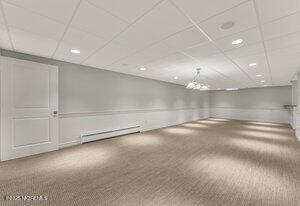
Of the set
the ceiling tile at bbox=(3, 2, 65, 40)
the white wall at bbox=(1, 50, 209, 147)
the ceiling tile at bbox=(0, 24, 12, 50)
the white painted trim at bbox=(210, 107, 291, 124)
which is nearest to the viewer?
the ceiling tile at bbox=(3, 2, 65, 40)

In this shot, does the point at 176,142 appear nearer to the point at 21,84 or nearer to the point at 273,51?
the point at 273,51

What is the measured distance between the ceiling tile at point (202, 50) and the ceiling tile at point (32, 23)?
258cm

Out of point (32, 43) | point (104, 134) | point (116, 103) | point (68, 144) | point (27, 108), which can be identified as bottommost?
point (68, 144)

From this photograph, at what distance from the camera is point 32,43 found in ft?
9.77

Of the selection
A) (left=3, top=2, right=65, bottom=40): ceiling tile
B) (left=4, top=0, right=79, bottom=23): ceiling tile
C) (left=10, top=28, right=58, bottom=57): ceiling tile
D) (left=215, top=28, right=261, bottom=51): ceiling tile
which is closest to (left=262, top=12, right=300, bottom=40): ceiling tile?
(left=215, top=28, right=261, bottom=51): ceiling tile

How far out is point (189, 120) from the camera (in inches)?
400

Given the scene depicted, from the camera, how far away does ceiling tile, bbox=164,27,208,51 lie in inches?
96.0

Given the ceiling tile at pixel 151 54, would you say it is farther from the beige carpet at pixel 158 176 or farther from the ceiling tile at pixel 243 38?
the beige carpet at pixel 158 176

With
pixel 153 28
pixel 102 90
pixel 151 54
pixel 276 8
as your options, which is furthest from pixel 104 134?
pixel 276 8

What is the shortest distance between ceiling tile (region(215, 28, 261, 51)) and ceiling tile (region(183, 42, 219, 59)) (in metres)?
0.16

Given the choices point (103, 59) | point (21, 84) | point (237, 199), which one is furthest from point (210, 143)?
point (21, 84)

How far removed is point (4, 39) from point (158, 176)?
4.07 m

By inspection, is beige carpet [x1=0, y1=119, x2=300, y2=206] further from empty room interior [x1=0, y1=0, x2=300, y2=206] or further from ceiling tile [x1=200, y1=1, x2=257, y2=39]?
ceiling tile [x1=200, y1=1, x2=257, y2=39]

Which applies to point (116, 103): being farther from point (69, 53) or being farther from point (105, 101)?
point (69, 53)
